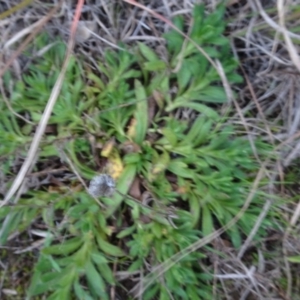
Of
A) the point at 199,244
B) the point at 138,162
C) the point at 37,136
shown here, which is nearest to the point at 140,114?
the point at 138,162

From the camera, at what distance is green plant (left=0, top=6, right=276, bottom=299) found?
1.69 metres

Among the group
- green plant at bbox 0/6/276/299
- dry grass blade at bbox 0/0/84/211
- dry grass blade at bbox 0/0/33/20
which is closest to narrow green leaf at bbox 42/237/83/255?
green plant at bbox 0/6/276/299

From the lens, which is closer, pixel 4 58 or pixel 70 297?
pixel 70 297

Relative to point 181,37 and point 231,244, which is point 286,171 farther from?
point 181,37

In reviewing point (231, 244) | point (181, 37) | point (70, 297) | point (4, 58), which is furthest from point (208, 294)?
point (4, 58)

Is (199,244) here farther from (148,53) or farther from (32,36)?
(32,36)

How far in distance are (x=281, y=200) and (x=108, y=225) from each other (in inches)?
20.9

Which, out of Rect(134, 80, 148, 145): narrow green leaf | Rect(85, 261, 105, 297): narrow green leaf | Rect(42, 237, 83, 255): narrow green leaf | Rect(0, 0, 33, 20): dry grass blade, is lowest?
Rect(85, 261, 105, 297): narrow green leaf

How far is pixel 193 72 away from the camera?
5.68 feet

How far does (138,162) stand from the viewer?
68.6 inches

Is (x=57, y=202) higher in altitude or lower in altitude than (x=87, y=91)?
lower

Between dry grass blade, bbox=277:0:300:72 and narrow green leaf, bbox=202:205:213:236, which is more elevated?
dry grass blade, bbox=277:0:300:72

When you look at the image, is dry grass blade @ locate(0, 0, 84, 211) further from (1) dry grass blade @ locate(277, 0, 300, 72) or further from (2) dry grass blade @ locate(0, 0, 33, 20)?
(1) dry grass blade @ locate(277, 0, 300, 72)

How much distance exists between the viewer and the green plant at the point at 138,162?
1689 mm
